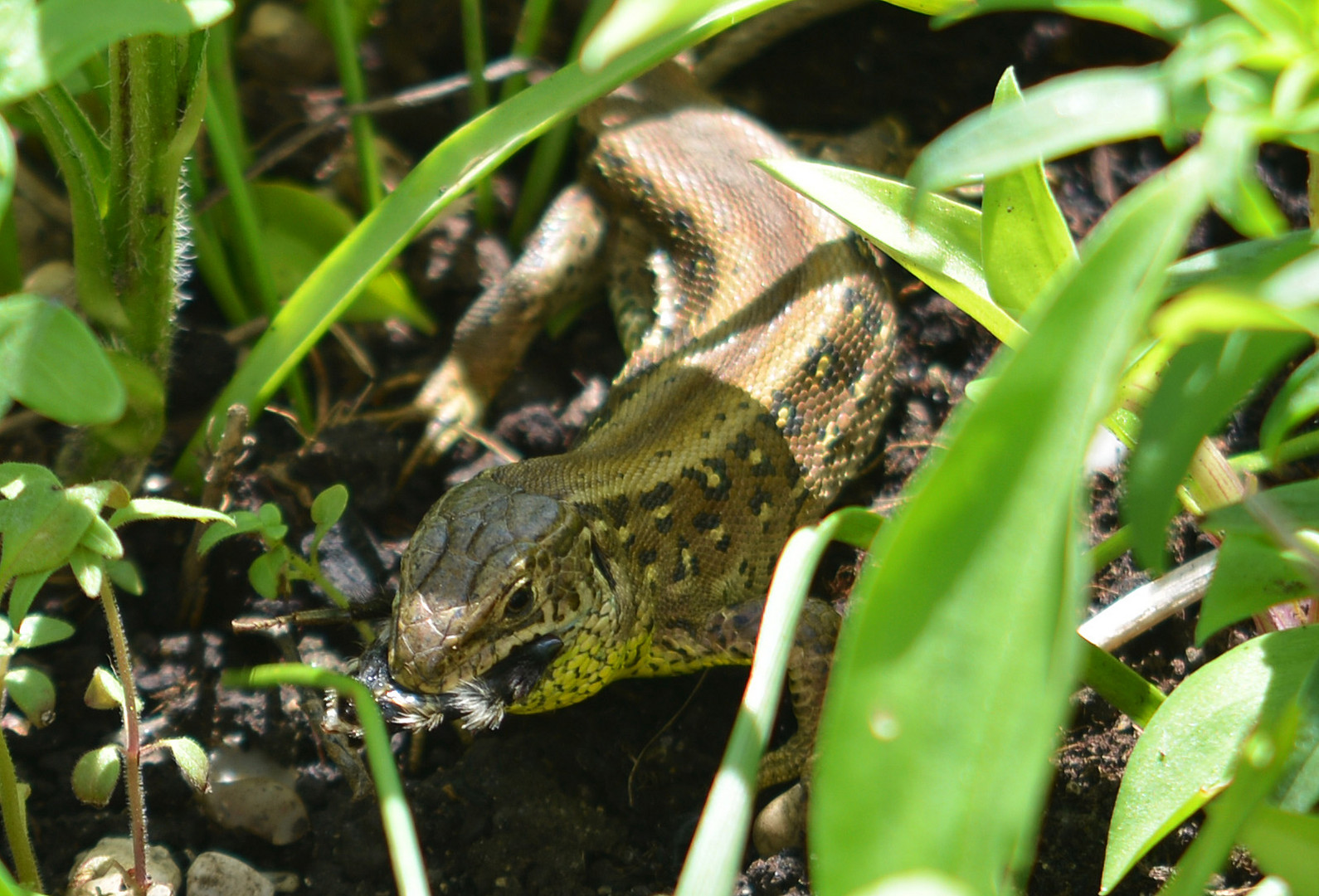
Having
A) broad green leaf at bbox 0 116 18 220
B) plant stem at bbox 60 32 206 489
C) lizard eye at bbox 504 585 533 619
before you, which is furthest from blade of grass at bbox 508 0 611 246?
broad green leaf at bbox 0 116 18 220

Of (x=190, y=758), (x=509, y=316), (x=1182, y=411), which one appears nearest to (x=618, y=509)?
(x=509, y=316)

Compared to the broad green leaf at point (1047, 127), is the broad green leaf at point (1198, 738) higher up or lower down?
lower down

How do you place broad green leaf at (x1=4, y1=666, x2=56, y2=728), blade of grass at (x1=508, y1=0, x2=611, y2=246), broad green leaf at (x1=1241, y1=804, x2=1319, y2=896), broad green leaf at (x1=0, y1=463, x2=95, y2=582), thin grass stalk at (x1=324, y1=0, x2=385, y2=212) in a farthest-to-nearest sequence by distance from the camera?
blade of grass at (x1=508, y1=0, x2=611, y2=246) < thin grass stalk at (x1=324, y1=0, x2=385, y2=212) < broad green leaf at (x1=4, y1=666, x2=56, y2=728) < broad green leaf at (x1=0, y1=463, x2=95, y2=582) < broad green leaf at (x1=1241, y1=804, x2=1319, y2=896)

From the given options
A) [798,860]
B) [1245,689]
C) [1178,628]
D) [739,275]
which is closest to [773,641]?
[1245,689]

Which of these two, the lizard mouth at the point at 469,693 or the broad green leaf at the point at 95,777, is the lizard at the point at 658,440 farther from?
the broad green leaf at the point at 95,777

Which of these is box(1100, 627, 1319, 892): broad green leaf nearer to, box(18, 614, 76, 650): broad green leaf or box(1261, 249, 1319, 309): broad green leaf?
box(1261, 249, 1319, 309): broad green leaf

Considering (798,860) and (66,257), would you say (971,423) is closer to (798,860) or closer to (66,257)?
(798,860)

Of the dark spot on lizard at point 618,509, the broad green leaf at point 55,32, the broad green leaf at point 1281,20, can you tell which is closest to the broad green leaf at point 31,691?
the broad green leaf at point 55,32

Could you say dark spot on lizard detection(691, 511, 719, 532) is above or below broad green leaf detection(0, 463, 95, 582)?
below
